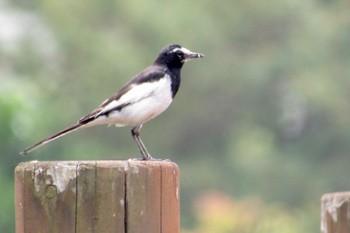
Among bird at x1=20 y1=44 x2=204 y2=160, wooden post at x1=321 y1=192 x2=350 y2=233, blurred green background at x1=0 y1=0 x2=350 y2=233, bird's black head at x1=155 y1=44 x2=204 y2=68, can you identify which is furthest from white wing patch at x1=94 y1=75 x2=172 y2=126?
blurred green background at x1=0 y1=0 x2=350 y2=233

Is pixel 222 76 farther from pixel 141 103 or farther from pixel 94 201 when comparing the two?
pixel 94 201

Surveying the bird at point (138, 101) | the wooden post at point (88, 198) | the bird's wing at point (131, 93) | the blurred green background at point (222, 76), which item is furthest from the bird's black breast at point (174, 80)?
the blurred green background at point (222, 76)

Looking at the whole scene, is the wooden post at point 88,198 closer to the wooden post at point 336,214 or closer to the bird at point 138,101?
the wooden post at point 336,214

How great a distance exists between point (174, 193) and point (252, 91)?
3891 cm

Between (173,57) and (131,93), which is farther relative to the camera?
(173,57)

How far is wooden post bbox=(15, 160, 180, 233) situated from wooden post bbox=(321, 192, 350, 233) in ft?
1.77

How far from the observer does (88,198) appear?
588 centimetres

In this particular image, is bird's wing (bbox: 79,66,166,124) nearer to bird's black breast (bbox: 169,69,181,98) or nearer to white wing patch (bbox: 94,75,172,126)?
white wing patch (bbox: 94,75,172,126)

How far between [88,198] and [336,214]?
854mm

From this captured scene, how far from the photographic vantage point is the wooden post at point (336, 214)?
230 inches

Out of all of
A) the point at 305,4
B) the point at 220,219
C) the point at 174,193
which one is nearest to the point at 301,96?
the point at 305,4

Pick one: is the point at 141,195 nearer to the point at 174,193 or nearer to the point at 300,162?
the point at 174,193

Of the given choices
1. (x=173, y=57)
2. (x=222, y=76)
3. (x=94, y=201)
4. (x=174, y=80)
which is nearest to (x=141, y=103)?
(x=174, y=80)

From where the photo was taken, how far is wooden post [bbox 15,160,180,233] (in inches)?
231
